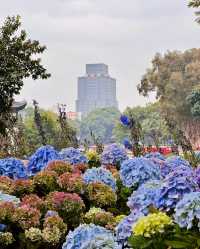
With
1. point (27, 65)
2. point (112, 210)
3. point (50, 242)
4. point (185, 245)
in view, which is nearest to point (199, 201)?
point (185, 245)

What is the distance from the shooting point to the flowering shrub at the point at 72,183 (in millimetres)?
5922

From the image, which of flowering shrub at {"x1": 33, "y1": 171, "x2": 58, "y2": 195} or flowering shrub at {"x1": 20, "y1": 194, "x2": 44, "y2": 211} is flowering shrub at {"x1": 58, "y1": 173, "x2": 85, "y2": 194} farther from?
flowering shrub at {"x1": 20, "y1": 194, "x2": 44, "y2": 211}

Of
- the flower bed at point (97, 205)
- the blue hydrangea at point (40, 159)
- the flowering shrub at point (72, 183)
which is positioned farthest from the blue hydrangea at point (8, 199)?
the blue hydrangea at point (40, 159)

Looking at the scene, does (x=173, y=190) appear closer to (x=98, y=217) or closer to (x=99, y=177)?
(x=98, y=217)

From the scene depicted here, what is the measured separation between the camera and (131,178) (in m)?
5.91

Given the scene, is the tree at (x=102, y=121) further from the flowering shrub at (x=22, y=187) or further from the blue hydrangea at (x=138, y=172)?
the blue hydrangea at (x=138, y=172)

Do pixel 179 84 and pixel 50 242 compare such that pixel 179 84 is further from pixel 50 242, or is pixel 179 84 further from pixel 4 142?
pixel 50 242

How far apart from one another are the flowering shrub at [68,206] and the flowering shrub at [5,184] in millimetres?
661

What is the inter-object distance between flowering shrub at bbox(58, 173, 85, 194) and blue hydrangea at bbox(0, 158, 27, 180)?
92 cm

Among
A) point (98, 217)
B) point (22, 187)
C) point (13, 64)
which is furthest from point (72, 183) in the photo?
point (13, 64)

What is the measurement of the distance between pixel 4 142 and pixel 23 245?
28.3 feet

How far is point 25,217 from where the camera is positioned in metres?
5.24

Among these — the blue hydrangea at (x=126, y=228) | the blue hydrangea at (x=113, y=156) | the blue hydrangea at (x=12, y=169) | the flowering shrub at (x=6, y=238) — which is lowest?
the flowering shrub at (x=6, y=238)

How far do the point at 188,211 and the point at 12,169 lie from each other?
3.81m
